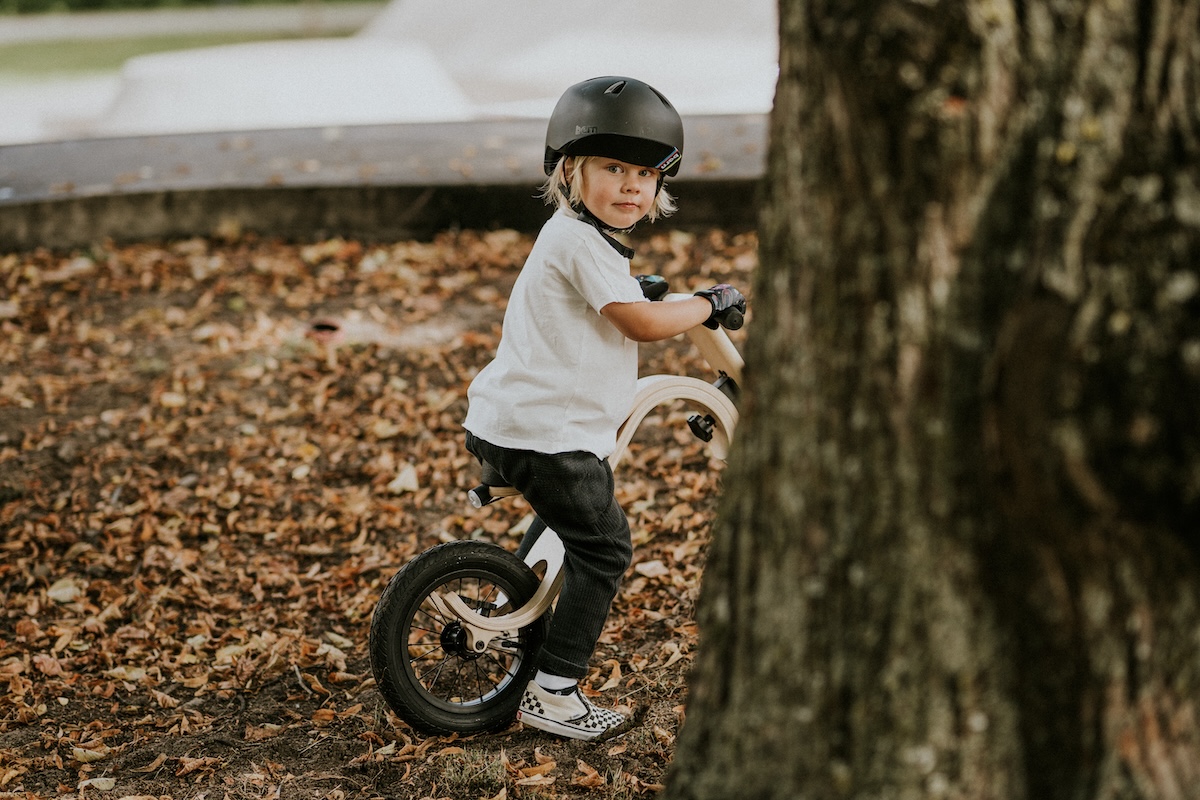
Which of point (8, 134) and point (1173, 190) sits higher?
point (1173, 190)

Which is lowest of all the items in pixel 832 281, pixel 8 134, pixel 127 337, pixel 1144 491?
pixel 8 134

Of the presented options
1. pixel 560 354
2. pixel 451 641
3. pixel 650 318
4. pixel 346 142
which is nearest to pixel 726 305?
pixel 650 318

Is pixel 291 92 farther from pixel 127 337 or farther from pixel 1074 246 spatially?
A: pixel 1074 246

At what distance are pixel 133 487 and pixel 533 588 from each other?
8.67ft

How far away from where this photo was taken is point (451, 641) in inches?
141

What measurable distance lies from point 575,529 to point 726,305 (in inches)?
30.2

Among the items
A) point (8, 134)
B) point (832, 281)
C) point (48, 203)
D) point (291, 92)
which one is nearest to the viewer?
point (832, 281)

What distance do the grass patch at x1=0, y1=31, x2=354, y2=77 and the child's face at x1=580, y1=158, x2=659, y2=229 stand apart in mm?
19490

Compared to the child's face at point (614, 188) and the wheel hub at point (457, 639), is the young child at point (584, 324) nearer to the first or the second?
the child's face at point (614, 188)

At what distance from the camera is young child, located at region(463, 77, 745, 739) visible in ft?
10.3

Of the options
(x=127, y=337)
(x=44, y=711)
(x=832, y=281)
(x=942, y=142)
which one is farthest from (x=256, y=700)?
(x=127, y=337)

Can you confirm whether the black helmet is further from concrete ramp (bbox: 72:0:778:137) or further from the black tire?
concrete ramp (bbox: 72:0:778:137)

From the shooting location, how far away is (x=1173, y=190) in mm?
1811

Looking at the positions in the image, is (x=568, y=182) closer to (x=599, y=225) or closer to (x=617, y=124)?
(x=599, y=225)
